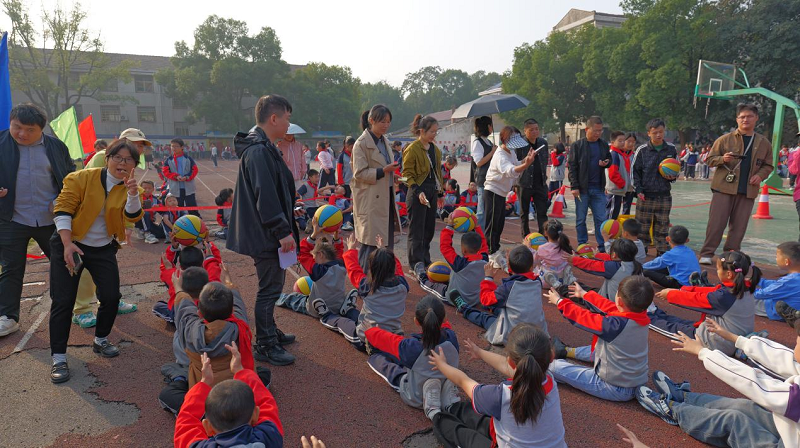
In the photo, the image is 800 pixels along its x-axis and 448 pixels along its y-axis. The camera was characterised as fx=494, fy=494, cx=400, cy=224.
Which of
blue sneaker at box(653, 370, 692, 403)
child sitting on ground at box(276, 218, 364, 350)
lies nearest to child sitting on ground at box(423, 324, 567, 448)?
blue sneaker at box(653, 370, 692, 403)

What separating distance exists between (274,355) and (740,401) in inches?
135

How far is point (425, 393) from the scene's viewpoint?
3.48 meters

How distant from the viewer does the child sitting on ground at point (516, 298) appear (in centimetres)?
452

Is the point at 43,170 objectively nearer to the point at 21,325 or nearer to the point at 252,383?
the point at 21,325

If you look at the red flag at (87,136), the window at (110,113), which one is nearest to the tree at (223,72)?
the window at (110,113)

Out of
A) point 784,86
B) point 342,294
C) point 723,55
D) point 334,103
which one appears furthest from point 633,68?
point 342,294

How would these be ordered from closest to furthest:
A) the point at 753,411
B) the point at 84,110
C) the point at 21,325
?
the point at 753,411 → the point at 21,325 → the point at 84,110

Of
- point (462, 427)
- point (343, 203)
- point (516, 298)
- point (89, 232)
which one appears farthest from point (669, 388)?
point (343, 203)

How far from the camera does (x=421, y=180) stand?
21.5 feet

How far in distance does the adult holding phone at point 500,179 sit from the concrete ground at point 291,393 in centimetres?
181

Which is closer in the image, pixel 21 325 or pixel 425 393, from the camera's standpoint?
pixel 425 393

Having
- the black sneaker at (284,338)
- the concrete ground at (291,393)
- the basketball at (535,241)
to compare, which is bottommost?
the concrete ground at (291,393)

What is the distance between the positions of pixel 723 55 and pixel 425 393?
36170 millimetres

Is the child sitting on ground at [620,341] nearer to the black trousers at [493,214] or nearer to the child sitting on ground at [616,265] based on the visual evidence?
the child sitting on ground at [616,265]
